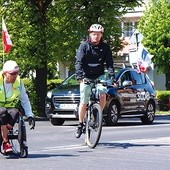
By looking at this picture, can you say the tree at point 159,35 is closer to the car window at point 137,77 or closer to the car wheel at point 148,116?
the car window at point 137,77

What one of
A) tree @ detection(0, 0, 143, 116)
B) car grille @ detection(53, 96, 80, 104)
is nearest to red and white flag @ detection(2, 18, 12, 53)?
tree @ detection(0, 0, 143, 116)

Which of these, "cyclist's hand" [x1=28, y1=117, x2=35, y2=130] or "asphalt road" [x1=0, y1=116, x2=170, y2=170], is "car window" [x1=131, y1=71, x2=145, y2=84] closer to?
"asphalt road" [x1=0, y1=116, x2=170, y2=170]

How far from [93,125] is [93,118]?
4.9 inches

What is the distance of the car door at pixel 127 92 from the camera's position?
21.5 m

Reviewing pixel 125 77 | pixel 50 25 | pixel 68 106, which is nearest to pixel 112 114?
pixel 68 106

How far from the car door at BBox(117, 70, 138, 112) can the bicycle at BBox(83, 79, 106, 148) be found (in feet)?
27.9

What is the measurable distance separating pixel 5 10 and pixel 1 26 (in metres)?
0.64

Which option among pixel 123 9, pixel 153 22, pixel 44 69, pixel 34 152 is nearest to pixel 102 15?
pixel 123 9

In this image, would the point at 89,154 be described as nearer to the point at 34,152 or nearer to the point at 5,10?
the point at 34,152

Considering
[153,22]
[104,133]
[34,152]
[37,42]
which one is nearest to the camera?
[34,152]

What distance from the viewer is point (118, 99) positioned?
21281mm

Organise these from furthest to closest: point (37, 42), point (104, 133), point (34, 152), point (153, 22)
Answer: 1. point (153, 22)
2. point (37, 42)
3. point (104, 133)
4. point (34, 152)

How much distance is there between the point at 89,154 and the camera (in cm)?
1152

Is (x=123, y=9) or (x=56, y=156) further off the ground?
(x=123, y=9)
